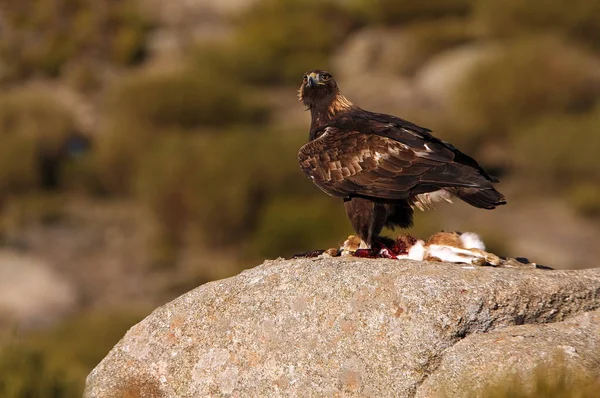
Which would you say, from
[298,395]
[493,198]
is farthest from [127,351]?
[493,198]

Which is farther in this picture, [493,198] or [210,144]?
[210,144]

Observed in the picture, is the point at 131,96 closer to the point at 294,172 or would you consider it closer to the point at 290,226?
the point at 294,172

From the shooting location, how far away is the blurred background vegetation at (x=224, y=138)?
100ft

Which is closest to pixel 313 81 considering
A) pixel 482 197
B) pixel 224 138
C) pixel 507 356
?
pixel 482 197

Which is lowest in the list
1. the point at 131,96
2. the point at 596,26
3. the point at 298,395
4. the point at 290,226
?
the point at 298,395

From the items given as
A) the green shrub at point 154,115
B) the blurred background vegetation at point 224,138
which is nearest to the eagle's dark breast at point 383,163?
the blurred background vegetation at point 224,138

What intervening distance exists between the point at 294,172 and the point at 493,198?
25.7 m

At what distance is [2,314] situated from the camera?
27.7m

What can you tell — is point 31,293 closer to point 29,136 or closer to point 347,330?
point 29,136

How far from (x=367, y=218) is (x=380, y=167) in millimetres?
477

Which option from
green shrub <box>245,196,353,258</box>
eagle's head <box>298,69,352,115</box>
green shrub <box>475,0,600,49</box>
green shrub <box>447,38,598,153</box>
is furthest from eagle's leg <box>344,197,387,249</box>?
green shrub <box>475,0,600,49</box>

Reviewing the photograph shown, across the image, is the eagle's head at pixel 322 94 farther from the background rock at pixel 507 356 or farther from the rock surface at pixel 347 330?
the background rock at pixel 507 356

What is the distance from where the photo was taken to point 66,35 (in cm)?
6303

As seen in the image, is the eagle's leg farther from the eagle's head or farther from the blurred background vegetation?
the blurred background vegetation
